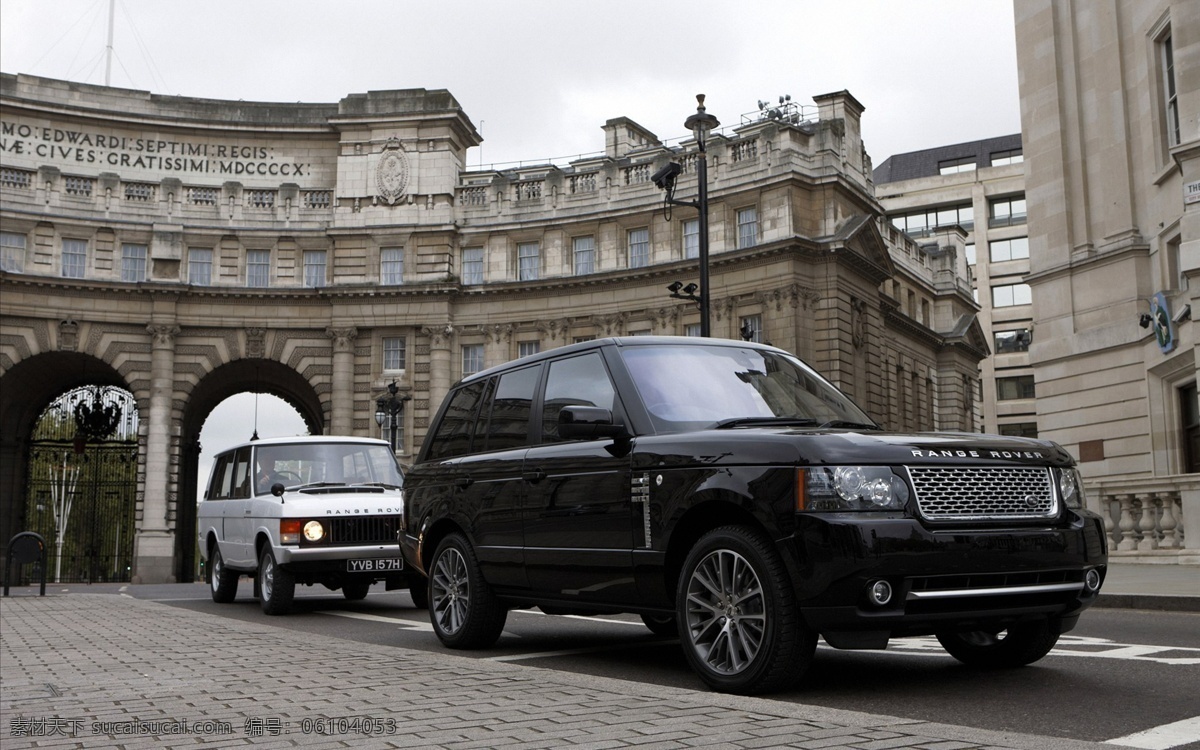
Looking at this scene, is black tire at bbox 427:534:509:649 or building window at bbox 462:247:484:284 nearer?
black tire at bbox 427:534:509:649

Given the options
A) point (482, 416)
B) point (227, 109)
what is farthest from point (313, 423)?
point (482, 416)

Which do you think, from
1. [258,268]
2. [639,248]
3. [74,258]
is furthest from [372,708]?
[74,258]

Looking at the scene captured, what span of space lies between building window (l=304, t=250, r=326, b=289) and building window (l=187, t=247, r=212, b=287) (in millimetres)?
3933

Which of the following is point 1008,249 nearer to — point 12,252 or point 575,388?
point 12,252

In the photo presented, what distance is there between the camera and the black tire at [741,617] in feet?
17.6

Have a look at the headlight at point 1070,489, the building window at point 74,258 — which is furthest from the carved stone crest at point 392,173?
the headlight at point 1070,489

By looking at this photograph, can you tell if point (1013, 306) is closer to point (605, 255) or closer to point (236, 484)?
point (605, 255)

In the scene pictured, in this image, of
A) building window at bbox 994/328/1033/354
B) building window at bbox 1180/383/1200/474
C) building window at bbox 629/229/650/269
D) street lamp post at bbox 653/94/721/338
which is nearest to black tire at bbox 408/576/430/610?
street lamp post at bbox 653/94/721/338

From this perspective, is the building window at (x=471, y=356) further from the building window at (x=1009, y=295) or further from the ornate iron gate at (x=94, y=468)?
the building window at (x=1009, y=295)

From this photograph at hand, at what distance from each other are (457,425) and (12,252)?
139 feet

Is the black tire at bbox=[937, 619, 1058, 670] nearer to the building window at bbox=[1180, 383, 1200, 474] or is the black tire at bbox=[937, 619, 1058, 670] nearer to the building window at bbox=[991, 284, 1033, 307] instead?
the building window at bbox=[1180, 383, 1200, 474]

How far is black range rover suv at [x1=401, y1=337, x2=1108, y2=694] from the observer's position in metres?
5.25

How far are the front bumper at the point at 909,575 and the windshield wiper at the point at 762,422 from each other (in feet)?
3.74

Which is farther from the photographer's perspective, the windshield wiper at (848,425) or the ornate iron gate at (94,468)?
the ornate iron gate at (94,468)
